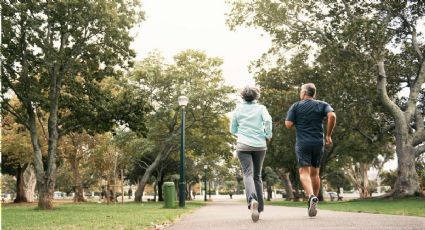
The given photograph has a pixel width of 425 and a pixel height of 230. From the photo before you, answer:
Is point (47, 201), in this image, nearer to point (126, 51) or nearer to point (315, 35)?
point (126, 51)

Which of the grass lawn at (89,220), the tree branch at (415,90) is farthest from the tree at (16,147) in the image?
the tree branch at (415,90)

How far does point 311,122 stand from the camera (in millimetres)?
7359

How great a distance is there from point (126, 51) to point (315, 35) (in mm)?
12202

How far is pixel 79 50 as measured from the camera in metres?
19.9

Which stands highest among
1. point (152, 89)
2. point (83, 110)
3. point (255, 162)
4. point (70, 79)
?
point (152, 89)

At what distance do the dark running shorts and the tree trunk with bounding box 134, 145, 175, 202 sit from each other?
31.7 m

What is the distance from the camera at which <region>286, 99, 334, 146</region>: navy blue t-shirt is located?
7321 mm

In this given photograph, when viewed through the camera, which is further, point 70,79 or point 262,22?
point 262,22

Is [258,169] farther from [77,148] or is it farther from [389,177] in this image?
[389,177]

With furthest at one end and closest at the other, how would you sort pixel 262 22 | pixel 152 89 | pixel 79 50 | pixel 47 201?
pixel 152 89 < pixel 262 22 < pixel 79 50 < pixel 47 201

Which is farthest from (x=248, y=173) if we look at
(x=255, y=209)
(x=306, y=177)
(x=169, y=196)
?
(x=169, y=196)

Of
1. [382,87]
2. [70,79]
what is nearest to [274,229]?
[70,79]

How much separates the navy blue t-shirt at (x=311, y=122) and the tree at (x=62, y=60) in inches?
527

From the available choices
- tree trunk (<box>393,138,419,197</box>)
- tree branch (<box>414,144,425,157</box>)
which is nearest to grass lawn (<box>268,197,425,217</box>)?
tree trunk (<box>393,138,419,197</box>)
